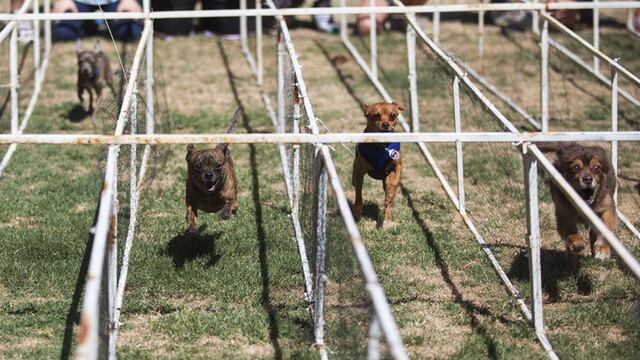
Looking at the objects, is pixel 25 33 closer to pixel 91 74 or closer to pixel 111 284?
pixel 91 74

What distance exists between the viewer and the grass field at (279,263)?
7.03 metres

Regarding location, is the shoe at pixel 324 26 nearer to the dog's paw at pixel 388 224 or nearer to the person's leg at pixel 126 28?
the person's leg at pixel 126 28

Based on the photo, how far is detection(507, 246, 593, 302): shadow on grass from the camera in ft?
26.2

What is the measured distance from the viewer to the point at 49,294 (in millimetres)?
7977

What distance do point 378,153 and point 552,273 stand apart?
2.03 meters

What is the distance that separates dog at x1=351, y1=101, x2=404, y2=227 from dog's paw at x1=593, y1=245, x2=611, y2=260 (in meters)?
1.94

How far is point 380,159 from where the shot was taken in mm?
9484

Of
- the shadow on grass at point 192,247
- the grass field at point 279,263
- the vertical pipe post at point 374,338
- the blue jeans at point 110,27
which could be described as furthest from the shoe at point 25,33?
the vertical pipe post at point 374,338

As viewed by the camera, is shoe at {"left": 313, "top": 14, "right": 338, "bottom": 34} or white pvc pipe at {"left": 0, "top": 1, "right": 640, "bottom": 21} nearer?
white pvc pipe at {"left": 0, "top": 1, "right": 640, "bottom": 21}

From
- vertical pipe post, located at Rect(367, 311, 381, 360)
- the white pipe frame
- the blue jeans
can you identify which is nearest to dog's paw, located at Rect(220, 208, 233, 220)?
the white pipe frame

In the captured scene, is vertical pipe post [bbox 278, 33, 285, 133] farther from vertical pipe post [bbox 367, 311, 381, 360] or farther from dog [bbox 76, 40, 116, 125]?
vertical pipe post [bbox 367, 311, 381, 360]

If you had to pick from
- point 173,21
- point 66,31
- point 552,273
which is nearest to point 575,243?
point 552,273

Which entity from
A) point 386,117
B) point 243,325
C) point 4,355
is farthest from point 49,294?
point 386,117

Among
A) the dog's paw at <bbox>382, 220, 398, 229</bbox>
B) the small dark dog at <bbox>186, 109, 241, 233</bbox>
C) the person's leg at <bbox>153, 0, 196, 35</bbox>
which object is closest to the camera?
the small dark dog at <bbox>186, 109, 241, 233</bbox>
